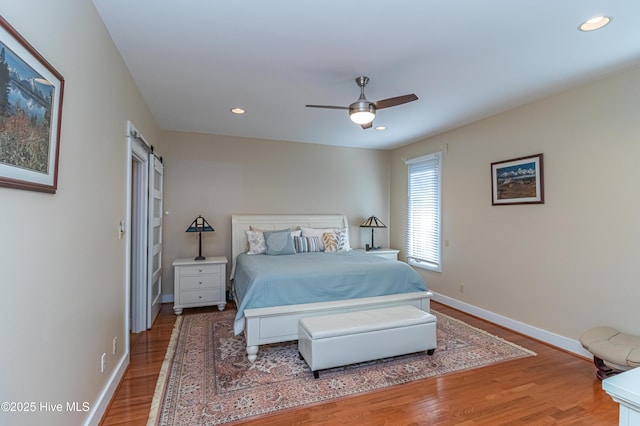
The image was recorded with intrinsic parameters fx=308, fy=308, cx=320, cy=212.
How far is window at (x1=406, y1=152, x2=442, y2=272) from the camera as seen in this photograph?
16.4ft

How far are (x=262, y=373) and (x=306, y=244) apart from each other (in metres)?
2.26

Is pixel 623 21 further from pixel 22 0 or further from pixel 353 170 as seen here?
pixel 353 170

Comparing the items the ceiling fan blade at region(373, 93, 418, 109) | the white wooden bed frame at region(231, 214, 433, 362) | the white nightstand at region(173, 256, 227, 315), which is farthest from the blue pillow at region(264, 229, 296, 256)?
the ceiling fan blade at region(373, 93, 418, 109)

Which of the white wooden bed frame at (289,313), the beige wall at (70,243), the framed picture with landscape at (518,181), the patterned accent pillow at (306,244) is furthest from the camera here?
the patterned accent pillow at (306,244)

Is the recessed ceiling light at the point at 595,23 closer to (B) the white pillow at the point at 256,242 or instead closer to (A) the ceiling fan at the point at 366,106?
(A) the ceiling fan at the point at 366,106

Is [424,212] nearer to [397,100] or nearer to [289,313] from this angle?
[397,100]

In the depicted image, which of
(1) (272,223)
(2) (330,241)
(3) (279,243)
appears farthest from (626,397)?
(1) (272,223)

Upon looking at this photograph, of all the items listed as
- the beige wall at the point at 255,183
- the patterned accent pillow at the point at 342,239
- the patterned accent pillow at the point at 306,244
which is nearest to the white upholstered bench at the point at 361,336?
the patterned accent pillow at the point at 306,244

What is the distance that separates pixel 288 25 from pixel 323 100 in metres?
1.41

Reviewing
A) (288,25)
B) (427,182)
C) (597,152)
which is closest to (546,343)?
(597,152)

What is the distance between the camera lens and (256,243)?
4.63 metres

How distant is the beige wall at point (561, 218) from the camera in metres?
2.78

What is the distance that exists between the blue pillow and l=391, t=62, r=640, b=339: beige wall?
248 centimetres

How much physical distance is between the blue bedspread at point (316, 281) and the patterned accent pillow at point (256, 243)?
65 centimetres
